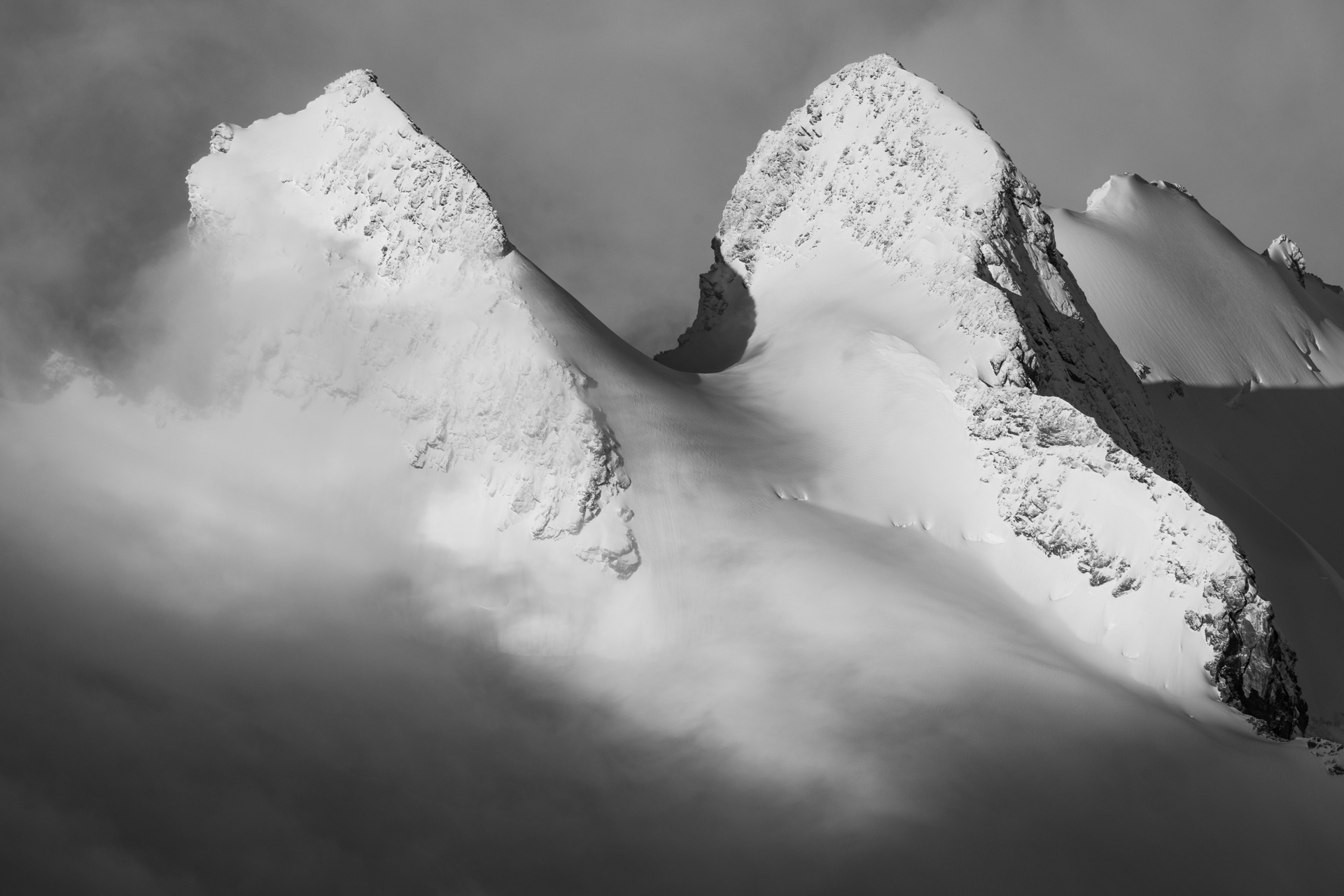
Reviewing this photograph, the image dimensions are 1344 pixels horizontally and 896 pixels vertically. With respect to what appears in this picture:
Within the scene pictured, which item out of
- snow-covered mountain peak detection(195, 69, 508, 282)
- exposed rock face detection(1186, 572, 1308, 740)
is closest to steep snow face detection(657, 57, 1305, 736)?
exposed rock face detection(1186, 572, 1308, 740)

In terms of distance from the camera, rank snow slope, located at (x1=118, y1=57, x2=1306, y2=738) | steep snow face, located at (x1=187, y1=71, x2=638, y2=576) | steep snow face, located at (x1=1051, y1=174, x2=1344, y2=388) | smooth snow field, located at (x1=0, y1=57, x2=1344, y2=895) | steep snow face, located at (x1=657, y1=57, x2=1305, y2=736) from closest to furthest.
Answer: smooth snow field, located at (x1=0, y1=57, x2=1344, y2=895), steep snow face, located at (x1=657, y1=57, x2=1305, y2=736), snow slope, located at (x1=118, y1=57, x2=1306, y2=738), steep snow face, located at (x1=187, y1=71, x2=638, y2=576), steep snow face, located at (x1=1051, y1=174, x2=1344, y2=388)

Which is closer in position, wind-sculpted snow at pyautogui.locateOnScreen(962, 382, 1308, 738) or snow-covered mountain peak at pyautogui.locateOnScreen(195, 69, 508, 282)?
wind-sculpted snow at pyautogui.locateOnScreen(962, 382, 1308, 738)

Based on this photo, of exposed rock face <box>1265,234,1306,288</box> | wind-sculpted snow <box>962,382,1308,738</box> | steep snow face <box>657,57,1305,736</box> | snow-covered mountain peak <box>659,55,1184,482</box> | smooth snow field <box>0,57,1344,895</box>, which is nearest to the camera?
smooth snow field <box>0,57,1344,895</box>

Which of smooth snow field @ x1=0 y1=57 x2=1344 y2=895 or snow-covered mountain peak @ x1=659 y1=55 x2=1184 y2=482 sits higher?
snow-covered mountain peak @ x1=659 y1=55 x2=1184 y2=482

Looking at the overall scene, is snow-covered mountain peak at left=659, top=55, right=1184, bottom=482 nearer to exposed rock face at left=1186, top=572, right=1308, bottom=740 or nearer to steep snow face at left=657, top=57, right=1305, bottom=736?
steep snow face at left=657, top=57, right=1305, bottom=736

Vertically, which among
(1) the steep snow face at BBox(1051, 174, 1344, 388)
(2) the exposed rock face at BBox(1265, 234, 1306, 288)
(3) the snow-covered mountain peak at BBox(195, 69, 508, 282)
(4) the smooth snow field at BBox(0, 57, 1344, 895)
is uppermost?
(2) the exposed rock face at BBox(1265, 234, 1306, 288)

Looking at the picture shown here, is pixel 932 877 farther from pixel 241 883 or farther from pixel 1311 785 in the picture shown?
pixel 241 883
